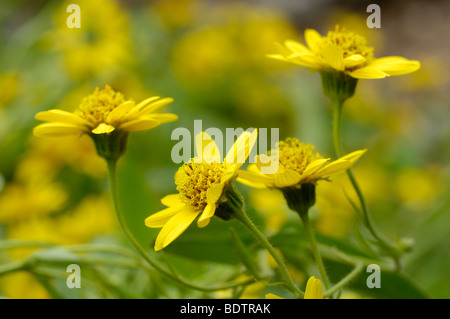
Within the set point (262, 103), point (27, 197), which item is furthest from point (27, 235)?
point (262, 103)

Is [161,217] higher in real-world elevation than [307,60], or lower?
lower

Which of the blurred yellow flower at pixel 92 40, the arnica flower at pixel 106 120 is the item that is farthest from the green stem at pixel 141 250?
the blurred yellow flower at pixel 92 40

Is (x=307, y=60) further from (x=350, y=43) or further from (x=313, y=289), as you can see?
(x=313, y=289)

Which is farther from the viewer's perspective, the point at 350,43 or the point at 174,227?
the point at 350,43

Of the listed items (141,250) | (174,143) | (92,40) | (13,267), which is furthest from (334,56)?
(92,40)

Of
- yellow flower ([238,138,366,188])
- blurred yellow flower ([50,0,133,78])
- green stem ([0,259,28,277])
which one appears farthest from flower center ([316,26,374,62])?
blurred yellow flower ([50,0,133,78])
